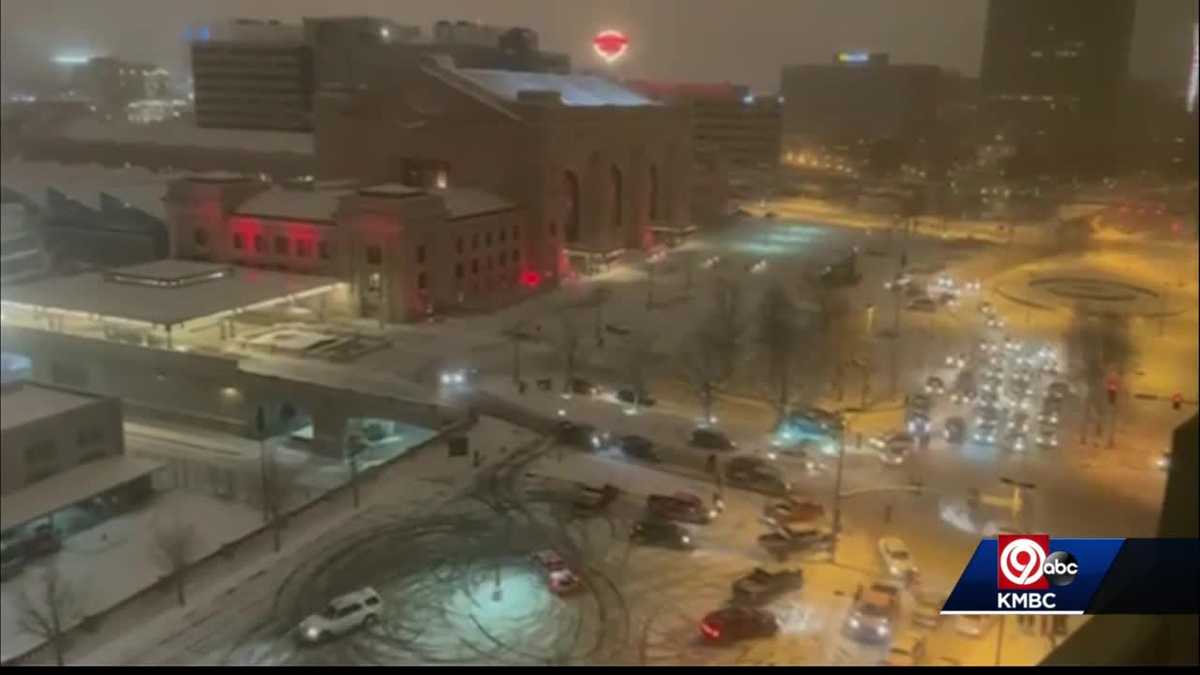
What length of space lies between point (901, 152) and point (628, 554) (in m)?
15.9

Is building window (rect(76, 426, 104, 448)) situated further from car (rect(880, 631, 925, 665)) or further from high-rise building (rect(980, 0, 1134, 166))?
high-rise building (rect(980, 0, 1134, 166))

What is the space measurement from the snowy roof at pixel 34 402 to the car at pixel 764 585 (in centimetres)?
369

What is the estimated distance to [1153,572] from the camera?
2.64 ft

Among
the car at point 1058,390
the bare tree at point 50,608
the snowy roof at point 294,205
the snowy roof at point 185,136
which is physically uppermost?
the snowy roof at point 185,136

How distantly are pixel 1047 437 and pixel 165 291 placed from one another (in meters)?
6.90

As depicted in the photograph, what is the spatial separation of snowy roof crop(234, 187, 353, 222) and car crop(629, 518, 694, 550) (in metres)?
6.37

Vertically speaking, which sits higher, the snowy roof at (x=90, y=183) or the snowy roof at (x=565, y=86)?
the snowy roof at (x=565, y=86)

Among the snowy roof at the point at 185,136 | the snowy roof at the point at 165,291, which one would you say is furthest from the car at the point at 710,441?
the snowy roof at the point at 185,136

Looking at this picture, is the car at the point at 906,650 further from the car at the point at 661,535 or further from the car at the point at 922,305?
the car at the point at 922,305

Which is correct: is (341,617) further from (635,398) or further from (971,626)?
(635,398)

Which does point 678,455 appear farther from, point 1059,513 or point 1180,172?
point 1180,172

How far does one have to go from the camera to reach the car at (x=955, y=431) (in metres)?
6.28

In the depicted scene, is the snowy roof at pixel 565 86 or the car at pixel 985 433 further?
the snowy roof at pixel 565 86

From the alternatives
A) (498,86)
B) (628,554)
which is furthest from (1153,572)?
(498,86)
